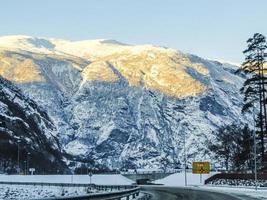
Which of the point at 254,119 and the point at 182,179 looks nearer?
the point at 254,119

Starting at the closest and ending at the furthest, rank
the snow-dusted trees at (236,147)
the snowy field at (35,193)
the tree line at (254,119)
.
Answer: the snowy field at (35,193) < the tree line at (254,119) < the snow-dusted trees at (236,147)

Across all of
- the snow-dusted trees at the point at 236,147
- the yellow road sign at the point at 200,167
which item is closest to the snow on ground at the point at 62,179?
the snow-dusted trees at the point at 236,147

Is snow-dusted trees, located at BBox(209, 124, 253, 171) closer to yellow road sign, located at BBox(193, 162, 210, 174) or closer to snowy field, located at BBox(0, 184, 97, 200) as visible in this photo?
yellow road sign, located at BBox(193, 162, 210, 174)

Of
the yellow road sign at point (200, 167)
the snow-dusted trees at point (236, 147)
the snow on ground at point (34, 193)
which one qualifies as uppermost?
the snow-dusted trees at point (236, 147)

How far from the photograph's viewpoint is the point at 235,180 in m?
90.4

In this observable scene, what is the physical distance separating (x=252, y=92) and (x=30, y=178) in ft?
232

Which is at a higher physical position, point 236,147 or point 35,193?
point 236,147

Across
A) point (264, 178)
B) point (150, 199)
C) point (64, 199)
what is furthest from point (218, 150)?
point (64, 199)

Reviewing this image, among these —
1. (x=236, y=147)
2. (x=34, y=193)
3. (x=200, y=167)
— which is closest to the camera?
(x=34, y=193)

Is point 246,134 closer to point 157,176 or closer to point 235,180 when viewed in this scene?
point 235,180

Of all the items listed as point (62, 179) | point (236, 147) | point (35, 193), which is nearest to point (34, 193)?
point (35, 193)

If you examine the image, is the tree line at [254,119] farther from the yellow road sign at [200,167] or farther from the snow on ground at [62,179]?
the snow on ground at [62,179]

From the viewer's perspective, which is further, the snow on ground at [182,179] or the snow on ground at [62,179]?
the snow on ground at [62,179]

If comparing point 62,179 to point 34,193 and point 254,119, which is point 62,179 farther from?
point 254,119
